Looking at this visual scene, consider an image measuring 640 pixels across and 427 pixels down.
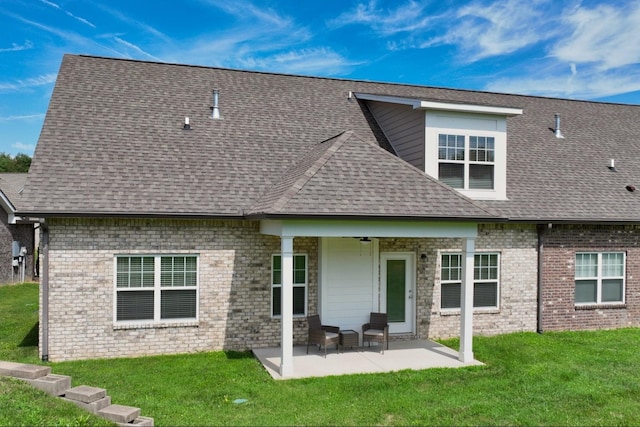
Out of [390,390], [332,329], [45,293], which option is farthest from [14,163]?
[390,390]

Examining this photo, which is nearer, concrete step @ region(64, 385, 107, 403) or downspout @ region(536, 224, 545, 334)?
concrete step @ region(64, 385, 107, 403)

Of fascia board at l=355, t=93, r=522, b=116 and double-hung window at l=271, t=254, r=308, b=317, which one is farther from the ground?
fascia board at l=355, t=93, r=522, b=116

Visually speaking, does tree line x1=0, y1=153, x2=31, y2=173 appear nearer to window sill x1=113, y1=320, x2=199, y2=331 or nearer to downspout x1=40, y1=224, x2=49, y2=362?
downspout x1=40, y1=224, x2=49, y2=362

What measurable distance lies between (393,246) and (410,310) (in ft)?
5.32

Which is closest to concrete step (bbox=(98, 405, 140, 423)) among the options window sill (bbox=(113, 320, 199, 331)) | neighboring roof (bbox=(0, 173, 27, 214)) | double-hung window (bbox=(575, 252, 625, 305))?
window sill (bbox=(113, 320, 199, 331))

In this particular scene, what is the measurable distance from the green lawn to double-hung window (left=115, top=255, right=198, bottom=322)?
3.03ft

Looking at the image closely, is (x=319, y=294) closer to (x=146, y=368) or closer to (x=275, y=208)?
(x=275, y=208)

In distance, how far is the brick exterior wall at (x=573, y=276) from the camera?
41.7ft

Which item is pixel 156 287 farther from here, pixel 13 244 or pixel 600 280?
pixel 13 244

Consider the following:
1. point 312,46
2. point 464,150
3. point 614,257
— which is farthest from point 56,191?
point 312,46

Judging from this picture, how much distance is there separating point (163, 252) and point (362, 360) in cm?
468

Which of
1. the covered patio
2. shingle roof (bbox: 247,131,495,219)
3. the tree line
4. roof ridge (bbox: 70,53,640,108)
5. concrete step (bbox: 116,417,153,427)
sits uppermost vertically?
the tree line

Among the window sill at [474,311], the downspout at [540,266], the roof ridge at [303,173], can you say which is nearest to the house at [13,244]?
the roof ridge at [303,173]

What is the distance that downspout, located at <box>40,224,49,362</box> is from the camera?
31.7 ft
